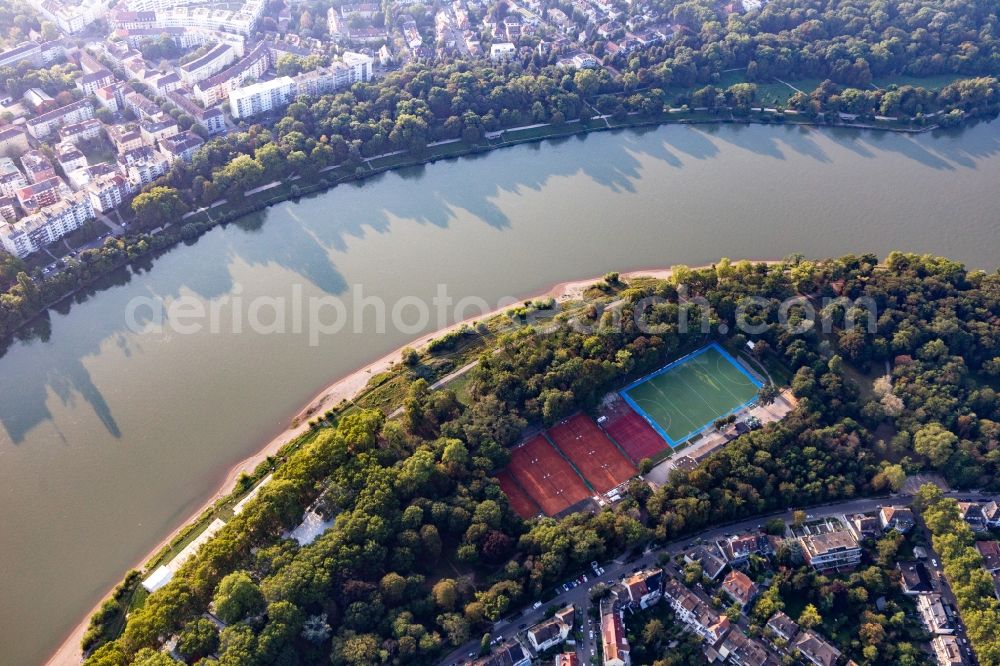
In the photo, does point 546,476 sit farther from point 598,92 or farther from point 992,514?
point 598,92

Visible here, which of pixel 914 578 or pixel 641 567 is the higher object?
pixel 641 567

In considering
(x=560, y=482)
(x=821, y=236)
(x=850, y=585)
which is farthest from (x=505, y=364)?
(x=821, y=236)

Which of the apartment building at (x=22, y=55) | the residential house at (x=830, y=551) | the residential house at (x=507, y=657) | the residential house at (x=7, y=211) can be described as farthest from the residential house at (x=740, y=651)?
the apartment building at (x=22, y=55)

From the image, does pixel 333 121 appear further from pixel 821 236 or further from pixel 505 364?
pixel 821 236

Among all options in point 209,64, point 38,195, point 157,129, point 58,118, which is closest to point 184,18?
point 209,64

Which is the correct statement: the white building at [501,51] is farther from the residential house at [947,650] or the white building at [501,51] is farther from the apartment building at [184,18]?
the residential house at [947,650]

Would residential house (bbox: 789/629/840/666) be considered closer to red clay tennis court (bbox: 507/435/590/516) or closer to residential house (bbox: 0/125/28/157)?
red clay tennis court (bbox: 507/435/590/516)

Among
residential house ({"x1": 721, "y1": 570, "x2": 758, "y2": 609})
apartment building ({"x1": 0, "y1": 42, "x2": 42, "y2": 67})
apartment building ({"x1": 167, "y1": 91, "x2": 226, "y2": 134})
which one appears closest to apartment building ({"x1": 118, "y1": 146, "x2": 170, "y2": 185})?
apartment building ({"x1": 167, "y1": 91, "x2": 226, "y2": 134})
